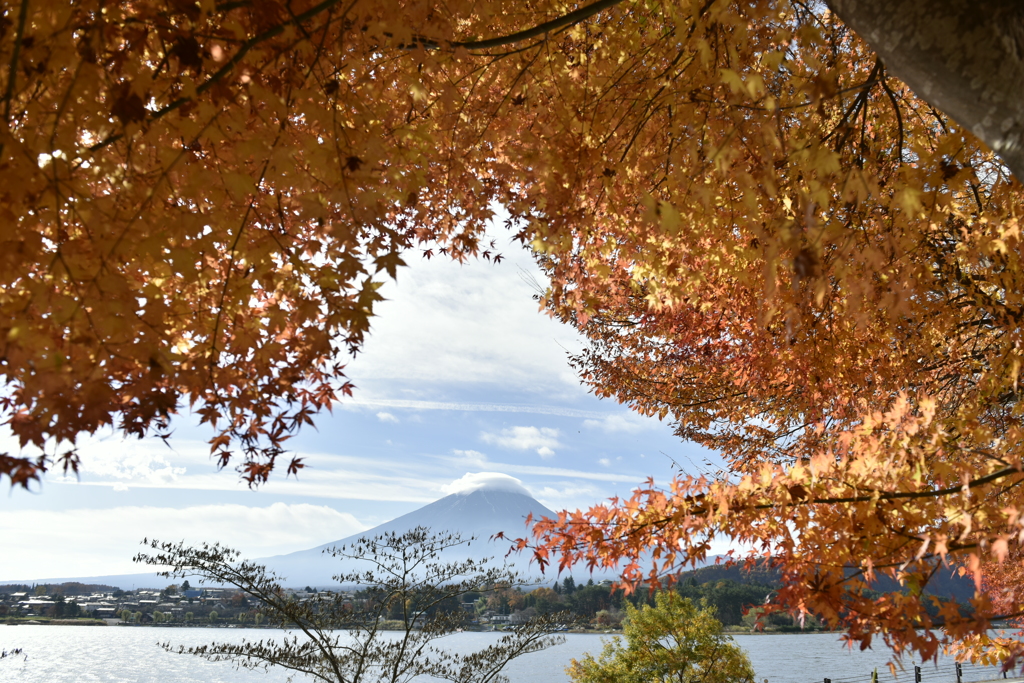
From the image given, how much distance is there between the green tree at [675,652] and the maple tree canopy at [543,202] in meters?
9.73

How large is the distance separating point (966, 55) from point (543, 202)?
295 cm

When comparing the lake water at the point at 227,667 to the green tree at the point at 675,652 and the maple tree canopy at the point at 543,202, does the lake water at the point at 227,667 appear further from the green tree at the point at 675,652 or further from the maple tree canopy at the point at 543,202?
the maple tree canopy at the point at 543,202

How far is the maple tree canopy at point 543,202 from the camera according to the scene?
2.01 meters

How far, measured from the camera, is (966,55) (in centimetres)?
144

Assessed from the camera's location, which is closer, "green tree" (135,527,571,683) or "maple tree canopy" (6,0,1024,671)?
"maple tree canopy" (6,0,1024,671)

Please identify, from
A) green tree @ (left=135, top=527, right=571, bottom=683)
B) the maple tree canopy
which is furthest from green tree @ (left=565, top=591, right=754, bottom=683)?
the maple tree canopy

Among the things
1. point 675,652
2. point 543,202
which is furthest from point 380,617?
point 675,652

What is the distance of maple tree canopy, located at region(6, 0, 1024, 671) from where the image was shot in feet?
6.58

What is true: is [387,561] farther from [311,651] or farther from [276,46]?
[276,46]

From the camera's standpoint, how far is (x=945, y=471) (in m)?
3.22

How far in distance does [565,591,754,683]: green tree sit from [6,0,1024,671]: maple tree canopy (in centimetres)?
973

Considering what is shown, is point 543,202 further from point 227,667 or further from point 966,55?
point 227,667

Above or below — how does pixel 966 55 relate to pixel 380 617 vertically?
above

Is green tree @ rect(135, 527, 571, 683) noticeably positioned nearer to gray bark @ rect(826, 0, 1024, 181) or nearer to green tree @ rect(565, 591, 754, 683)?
green tree @ rect(565, 591, 754, 683)
